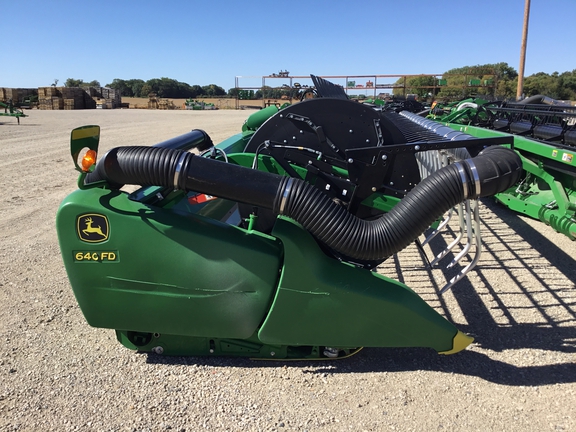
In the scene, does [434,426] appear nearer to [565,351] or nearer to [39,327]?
[565,351]

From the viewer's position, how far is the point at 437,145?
2.60 m

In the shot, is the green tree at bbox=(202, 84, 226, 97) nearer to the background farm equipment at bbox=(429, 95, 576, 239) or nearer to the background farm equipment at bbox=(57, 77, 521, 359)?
the background farm equipment at bbox=(429, 95, 576, 239)

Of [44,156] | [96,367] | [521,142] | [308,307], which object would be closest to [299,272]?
[308,307]

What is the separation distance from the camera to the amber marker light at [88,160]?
248cm

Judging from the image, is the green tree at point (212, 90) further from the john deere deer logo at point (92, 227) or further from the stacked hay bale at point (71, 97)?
the john deere deer logo at point (92, 227)

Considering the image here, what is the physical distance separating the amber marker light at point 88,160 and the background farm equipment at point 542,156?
3488 millimetres

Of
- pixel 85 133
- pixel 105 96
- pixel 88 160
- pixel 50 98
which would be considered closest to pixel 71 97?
pixel 50 98

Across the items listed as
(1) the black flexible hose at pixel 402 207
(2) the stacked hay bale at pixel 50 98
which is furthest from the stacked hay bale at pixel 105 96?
(1) the black flexible hose at pixel 402 207

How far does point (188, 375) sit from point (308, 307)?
0.87 metres

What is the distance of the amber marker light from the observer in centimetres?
248

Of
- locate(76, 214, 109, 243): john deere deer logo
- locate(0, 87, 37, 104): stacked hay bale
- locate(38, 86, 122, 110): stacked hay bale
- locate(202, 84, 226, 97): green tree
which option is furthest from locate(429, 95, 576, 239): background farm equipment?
locate(202, 84, 226, 97): green tree

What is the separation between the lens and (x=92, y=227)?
243 cm

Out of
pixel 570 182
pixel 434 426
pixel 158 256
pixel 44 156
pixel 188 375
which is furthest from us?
pixel 44 156

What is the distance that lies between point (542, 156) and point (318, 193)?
2.86m
